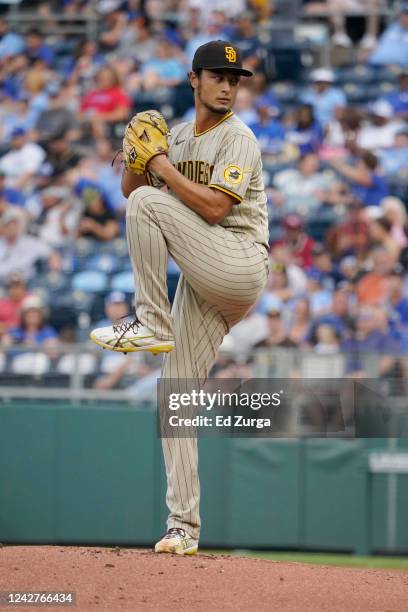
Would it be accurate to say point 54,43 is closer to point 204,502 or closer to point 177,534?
point 204,502

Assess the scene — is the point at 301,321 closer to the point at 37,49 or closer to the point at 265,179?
the point at 265,179

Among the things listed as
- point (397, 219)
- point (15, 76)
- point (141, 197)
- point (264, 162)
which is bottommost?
point (141, 197)

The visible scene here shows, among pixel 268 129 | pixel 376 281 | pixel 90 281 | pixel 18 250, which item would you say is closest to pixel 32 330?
pixel 90 281

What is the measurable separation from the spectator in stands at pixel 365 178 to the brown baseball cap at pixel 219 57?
5738 millimetres

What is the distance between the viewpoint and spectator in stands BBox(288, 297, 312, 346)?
8.76 meters

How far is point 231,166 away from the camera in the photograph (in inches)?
179

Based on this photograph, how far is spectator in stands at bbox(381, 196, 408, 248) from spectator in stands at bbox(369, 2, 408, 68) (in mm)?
2493

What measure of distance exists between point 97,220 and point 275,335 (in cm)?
285

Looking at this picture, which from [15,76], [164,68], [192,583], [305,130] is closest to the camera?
[192,583]

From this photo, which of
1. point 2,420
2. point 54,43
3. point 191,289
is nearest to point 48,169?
point 54,43

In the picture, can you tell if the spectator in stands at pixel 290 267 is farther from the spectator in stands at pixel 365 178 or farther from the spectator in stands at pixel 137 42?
the spectator in stands at pixel 137 42

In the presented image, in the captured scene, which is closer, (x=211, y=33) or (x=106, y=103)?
(x=106, y=103)

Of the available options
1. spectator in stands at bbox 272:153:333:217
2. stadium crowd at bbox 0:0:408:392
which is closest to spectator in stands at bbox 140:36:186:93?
stadium crowd at bbox 0:0:408:392

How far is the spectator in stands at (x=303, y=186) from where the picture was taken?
10.4m
